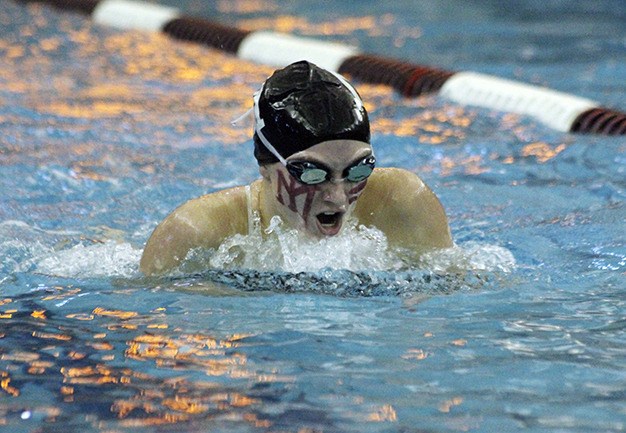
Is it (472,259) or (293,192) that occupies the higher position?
(293,192)

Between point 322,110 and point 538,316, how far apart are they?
75 centimetres

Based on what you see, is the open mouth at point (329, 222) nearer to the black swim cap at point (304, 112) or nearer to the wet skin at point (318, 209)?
the wet skin at point (318, 209)

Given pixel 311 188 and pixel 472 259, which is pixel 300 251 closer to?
pixel 311 188

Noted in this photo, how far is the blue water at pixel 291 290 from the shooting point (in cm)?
227

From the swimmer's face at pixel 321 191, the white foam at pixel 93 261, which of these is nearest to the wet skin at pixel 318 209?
the swimmer's face at pixel 321 191

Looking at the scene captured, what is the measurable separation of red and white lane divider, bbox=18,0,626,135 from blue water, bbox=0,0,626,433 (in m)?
0.12

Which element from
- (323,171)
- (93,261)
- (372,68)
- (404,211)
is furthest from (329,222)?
(372,68)

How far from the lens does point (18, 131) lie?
16.9 ft

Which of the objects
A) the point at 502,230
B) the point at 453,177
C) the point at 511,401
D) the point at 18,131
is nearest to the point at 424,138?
the point at 453,177

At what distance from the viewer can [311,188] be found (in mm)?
2873

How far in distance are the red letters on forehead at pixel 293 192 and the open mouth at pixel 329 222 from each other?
40 mm

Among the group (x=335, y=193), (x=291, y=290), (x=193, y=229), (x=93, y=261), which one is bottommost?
(x=93, y=261)

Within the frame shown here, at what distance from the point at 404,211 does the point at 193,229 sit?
59 cm

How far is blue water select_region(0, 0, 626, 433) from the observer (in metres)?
2.27
